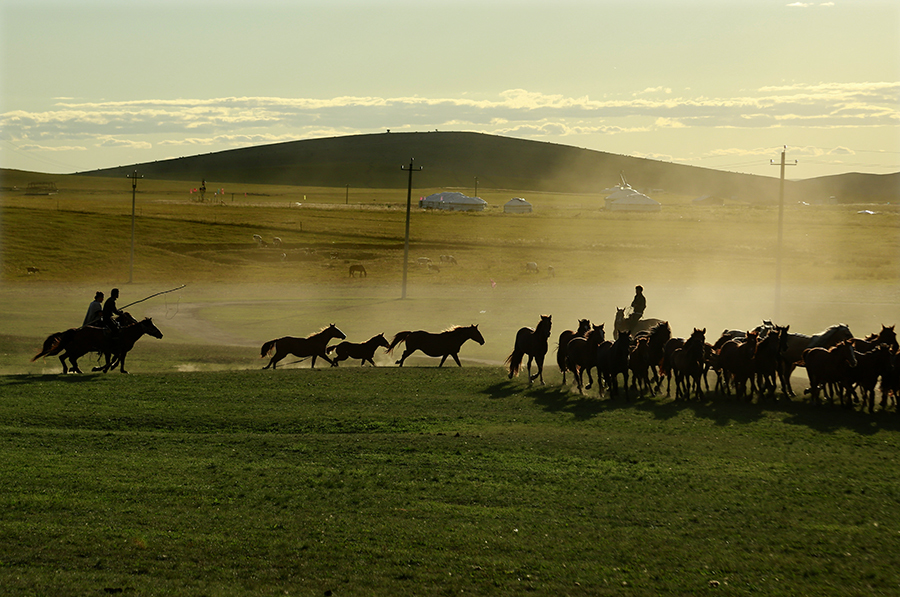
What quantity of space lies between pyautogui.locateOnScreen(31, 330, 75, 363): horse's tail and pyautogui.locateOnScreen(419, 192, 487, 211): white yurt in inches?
4515

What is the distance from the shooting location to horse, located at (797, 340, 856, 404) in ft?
56.4

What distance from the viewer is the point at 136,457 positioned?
1279 cm

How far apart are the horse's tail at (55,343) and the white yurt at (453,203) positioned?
115 metres

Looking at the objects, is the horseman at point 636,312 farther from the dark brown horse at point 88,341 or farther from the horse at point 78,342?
the horse at point 78,342

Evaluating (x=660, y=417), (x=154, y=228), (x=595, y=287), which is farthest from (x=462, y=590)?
(x=154, y=228)

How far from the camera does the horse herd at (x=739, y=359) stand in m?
17.2

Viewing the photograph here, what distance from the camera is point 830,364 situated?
17406 mm

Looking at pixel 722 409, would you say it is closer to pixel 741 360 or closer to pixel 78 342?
pixel 741 360

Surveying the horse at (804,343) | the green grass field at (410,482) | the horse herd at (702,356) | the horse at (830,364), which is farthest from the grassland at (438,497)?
the horse at (804,343)

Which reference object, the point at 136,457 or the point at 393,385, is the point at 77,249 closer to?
the point at 393,385

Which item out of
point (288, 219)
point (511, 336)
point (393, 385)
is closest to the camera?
point (393, 385)

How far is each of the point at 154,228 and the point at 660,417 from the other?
254 feet

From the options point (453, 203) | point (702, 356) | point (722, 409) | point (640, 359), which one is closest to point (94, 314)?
point (640, 359)

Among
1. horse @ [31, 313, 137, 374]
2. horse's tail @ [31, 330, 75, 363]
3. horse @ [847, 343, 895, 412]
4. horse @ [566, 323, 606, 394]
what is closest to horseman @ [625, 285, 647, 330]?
horse @ [566, 323, 606, 394]
